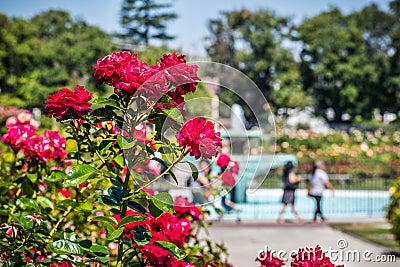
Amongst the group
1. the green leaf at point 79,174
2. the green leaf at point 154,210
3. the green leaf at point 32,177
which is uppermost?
the green leaf at point 79,174

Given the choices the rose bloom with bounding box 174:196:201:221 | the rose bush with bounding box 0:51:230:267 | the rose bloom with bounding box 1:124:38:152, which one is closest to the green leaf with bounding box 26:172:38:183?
the rose bloom with bounding box 1:124:38:152

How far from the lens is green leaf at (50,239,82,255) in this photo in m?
2.13

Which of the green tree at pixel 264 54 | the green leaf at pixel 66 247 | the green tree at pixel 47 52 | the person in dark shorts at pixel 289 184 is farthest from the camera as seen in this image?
the green tree at pixel 264 54

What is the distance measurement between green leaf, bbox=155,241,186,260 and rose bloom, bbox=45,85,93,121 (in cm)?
51

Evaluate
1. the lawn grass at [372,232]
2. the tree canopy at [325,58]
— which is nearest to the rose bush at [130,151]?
the lawn grass at [372,232]

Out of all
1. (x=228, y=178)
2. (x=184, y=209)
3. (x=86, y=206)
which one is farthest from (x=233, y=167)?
(x=86, y=206)

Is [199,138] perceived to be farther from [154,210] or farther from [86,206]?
[86,206]

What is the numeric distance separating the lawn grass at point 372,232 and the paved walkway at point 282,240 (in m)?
0.17

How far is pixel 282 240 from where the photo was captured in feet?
31.5

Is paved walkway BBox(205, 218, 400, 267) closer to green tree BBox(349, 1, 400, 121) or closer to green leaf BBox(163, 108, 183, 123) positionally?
green leaf BBox(163, 108, 183, 123)

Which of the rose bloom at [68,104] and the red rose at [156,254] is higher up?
the rose bloom at [68,104]

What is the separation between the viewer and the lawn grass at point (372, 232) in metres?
9.08

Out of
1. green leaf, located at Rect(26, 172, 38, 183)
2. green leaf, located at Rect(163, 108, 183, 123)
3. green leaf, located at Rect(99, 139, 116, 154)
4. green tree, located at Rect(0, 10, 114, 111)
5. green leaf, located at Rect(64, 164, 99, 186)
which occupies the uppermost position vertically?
green tree, located at Rect(0, 10, 114, 111)

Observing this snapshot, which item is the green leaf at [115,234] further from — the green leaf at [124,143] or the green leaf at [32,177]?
the green leaf at [32,177]
